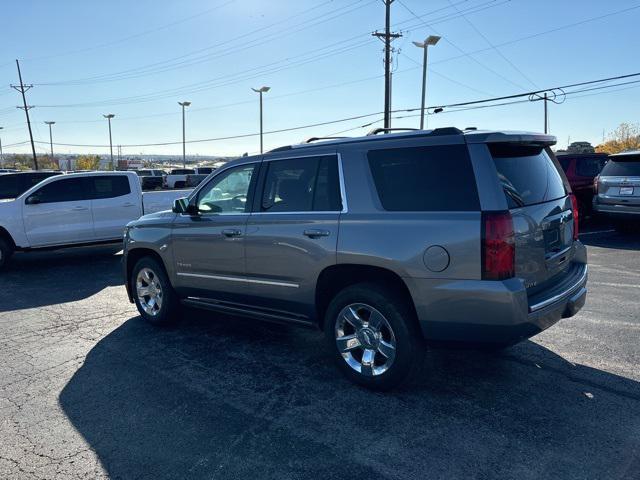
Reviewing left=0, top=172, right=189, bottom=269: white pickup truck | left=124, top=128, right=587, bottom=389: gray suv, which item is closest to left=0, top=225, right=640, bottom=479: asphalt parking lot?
left=124, top=128, right=587, bottom=389: gray suv

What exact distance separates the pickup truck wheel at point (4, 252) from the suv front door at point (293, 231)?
733 centimetres

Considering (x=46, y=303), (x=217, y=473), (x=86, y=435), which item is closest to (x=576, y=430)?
(x=217, y=473)

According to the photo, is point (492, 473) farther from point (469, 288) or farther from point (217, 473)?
point (217, 473)

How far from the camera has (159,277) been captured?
5773 mm

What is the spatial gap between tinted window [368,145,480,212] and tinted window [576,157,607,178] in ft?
37.7

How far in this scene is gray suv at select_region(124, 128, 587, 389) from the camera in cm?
346

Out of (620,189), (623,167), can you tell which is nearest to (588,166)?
(623,167)

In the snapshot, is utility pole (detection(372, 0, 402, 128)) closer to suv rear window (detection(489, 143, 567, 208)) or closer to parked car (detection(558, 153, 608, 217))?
parked car (detection(558, 153, 608, 217))

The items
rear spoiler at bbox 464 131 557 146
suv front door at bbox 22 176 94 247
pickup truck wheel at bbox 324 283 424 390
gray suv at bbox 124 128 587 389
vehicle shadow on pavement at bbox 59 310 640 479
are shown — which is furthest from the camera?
suv front door at bbox 22 176 94 247

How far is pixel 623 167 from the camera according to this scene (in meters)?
10.9

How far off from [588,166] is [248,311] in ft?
39.6

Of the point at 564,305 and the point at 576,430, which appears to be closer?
the point at 576,430

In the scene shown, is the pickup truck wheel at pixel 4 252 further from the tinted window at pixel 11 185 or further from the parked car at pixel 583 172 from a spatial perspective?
the parked car at pixel 583 172

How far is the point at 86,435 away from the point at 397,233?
8.33 feet
